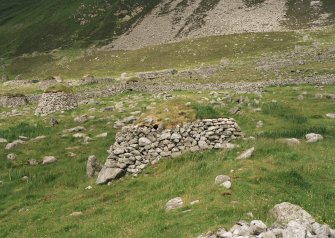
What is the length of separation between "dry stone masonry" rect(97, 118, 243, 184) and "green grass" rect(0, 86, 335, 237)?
72cm

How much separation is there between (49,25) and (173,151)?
170 meters

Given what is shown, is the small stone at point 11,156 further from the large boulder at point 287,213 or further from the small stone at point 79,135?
the large boulder at point 287,213

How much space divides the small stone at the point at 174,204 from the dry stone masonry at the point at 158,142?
18.8ft

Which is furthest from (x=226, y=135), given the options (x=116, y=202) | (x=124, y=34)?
(x=124, y=34)

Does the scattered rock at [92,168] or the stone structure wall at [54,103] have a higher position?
the scattered rock at [92,168]

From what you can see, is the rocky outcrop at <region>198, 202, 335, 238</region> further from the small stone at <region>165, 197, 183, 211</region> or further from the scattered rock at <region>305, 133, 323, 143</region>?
the scattered rock at <region>305, 133, 323, 143</region>

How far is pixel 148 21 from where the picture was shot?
524 ft

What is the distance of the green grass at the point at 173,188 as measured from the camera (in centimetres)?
1509

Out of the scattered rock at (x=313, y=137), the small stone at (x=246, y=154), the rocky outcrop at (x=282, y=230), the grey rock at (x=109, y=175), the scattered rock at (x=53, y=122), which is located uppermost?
the rocky outcrop at (x=282, y=230)

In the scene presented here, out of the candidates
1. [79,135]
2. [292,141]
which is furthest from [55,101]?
[292,141]

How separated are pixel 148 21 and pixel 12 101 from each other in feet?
353

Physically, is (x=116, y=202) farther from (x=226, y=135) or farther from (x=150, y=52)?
(x=150, y=52)

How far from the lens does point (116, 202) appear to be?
19.4 metres

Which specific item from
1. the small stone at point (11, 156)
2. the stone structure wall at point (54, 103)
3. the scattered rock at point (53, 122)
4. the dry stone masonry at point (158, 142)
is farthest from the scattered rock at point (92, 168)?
the stone structure wall at point (54, 103)
